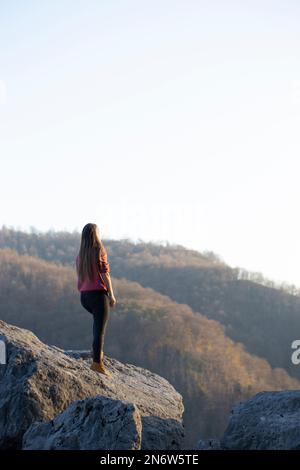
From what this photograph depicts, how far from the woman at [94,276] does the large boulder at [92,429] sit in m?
2.06

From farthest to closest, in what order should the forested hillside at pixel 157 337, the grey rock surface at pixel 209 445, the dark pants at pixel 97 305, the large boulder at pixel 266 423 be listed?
the forested hillside at pixel 157 337, the dark pants at pixel 97 305, the grey rock surface at pixel 209 445, the large boulder at pixel 266 423

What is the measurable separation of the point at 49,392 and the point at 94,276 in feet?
5.36

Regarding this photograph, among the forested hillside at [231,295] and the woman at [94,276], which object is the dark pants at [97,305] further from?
the forested hillside at [231,295]

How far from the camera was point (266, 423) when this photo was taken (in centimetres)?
737

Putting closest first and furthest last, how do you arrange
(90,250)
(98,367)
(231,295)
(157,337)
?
(90,250) → (98,367) → (157,337) → (231,295)

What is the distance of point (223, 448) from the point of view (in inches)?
293

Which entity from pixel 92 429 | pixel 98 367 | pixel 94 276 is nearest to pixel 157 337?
pixel 98 367

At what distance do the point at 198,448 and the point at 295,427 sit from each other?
1.02 meters

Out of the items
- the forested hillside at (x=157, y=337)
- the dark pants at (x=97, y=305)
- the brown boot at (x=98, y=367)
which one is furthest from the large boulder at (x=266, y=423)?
the forested hillside at (x=157, y=337)

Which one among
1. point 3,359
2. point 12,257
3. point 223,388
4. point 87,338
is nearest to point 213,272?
point 12,257

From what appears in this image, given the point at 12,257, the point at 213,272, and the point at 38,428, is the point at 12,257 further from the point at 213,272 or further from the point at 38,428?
the point at 38,428

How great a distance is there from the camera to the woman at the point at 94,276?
9.04m

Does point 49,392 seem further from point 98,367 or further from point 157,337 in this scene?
point 157,337
